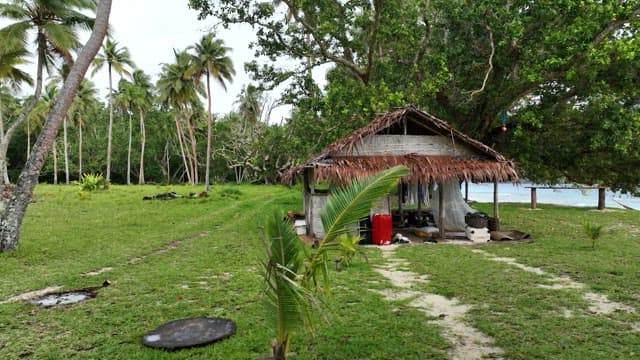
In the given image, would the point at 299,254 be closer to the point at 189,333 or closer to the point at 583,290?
the point at 189,333

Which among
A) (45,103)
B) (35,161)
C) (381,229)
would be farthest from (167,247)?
(45,103)

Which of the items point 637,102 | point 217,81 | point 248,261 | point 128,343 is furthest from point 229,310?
point 217,81

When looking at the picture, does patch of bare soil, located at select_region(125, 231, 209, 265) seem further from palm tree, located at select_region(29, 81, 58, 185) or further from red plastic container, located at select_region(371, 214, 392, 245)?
palm tree, located at select_region(29, 81, 58, 185)

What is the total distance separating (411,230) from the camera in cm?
1309

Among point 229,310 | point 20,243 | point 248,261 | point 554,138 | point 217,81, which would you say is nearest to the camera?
point 229,310

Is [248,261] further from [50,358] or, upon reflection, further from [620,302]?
[620,302]

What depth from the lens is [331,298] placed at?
19.1ft

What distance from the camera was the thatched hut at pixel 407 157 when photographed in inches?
412

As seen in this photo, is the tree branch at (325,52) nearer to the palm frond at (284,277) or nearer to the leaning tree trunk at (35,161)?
the leaning tree trunk at (35,161)

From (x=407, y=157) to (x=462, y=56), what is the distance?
3933mm

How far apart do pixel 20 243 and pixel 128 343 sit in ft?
23.9

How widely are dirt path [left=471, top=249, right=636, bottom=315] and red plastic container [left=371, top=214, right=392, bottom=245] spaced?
2.78 m

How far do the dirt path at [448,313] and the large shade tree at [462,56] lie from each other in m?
5.60

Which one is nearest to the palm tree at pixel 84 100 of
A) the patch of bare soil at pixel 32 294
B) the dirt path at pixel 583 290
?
the patch of bare soil at pixel 32 294
